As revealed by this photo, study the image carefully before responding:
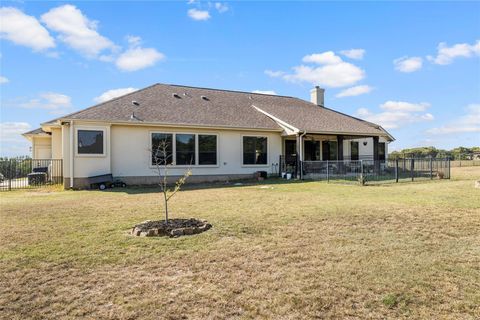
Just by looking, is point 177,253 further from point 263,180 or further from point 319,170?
point 319,170

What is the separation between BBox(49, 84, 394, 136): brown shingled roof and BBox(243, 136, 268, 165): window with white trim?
914 millimetres

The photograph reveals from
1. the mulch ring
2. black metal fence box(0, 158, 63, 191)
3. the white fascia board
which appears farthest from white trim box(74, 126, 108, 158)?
the mulch ring

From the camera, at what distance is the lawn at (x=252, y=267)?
3.14 meters

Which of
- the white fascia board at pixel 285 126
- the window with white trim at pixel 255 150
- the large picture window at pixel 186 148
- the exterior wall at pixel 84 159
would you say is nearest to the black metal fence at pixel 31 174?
the exterior wall at pixel 84 159

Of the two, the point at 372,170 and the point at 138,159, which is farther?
the point at 372,170

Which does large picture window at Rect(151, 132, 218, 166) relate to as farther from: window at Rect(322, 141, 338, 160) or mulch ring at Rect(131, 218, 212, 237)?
mulch ring at Rect(131, 218, 212, 237)

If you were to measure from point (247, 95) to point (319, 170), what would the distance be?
346 inches

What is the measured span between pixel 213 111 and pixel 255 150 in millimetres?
3397

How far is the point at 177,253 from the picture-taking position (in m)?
4.75

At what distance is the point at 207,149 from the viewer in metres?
17.5

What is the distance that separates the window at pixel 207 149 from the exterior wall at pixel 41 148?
12.7 metres

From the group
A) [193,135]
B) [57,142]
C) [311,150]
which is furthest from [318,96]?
[57,142]

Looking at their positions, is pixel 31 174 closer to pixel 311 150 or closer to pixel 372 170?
pixel 311 150

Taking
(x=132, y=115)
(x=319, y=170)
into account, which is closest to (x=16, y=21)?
(x=132, y=115)
